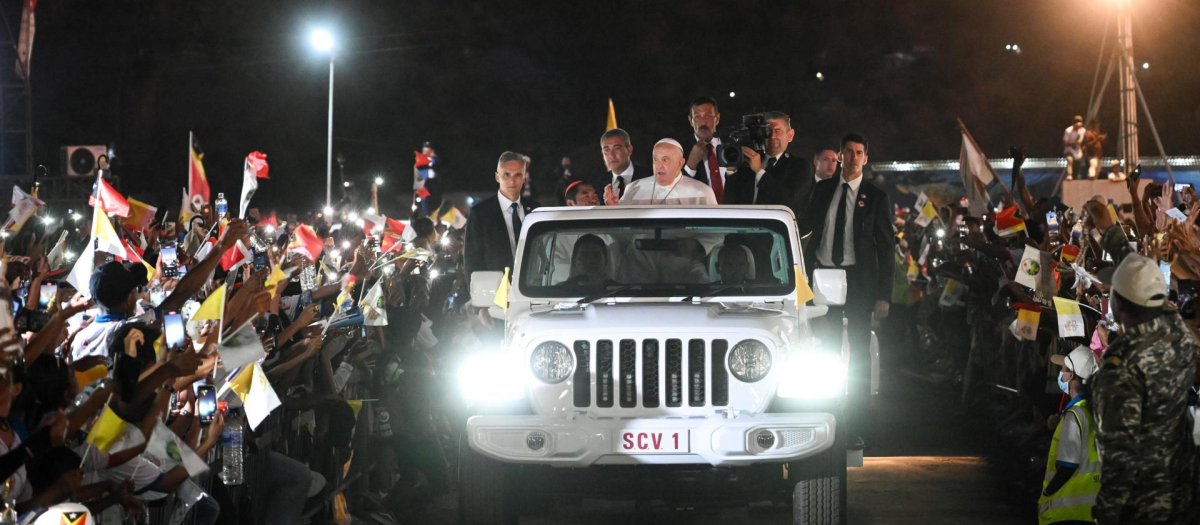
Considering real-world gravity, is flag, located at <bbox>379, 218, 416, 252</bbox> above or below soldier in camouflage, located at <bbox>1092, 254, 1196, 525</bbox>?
above

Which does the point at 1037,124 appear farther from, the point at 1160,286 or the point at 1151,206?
the point at 1160,286

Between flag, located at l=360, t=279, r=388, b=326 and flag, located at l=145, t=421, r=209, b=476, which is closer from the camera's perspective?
flag, located at l=145, t=421, r=209, b=476

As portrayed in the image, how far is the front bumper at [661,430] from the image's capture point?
7.16m

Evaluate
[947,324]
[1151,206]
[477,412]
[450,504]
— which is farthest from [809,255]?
[947,324]

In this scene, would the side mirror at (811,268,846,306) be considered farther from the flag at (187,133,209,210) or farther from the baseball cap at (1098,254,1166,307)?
the flag at (187,133,209,210)

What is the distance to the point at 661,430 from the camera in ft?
23.6

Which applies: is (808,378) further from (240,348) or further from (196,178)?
(196,178)

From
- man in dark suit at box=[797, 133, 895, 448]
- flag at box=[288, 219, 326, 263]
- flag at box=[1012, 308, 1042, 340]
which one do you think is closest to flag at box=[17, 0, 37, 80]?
flag at box=[288, 219, 326, 263]

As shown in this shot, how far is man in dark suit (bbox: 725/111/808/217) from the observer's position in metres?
10.5

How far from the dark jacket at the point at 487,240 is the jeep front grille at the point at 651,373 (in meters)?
3.02

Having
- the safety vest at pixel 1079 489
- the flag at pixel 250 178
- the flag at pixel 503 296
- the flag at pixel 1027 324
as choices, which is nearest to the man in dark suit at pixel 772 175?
the flag at pixel 1027 324

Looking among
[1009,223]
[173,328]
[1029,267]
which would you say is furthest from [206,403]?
[1009,223]

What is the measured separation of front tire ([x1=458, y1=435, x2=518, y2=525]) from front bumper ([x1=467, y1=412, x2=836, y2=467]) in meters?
0.25

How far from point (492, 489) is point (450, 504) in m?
2.07
